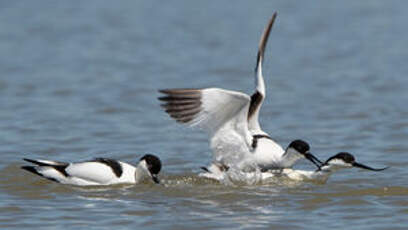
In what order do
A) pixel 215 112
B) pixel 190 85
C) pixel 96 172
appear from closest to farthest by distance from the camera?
pixel 215 112, pixel 96 172, pixel 190 85

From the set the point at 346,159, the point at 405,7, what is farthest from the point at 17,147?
the point at 405,7

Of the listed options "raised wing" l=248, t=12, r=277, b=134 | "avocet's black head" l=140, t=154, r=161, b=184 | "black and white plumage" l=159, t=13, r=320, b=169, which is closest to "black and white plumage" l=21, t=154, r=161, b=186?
"avocet's black head" l=140, t=154, r=161, b=184

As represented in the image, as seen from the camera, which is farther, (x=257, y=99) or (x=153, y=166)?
(x=257, y=99)

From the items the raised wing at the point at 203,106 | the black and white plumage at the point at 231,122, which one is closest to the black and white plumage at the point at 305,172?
the black and white plumage at the point at 231,122

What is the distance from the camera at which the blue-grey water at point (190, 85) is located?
10133mm

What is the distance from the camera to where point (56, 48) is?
23859 millimetres

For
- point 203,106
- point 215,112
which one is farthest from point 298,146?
point 203,106

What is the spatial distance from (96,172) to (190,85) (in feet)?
26.3

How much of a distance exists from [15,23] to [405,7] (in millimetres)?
11083

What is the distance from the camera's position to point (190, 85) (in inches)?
757

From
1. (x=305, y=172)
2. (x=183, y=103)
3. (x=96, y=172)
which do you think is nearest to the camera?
(x=183, y=103)

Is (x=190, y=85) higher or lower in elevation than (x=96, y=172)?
higher

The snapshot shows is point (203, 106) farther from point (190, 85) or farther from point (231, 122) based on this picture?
point (190, 85)

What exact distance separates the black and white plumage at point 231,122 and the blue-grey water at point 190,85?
472 millimetres
